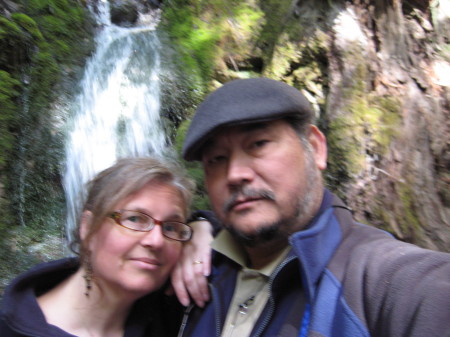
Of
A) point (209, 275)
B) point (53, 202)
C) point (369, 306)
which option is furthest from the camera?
point (53, 202)

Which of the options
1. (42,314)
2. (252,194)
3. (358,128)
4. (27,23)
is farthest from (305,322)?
(27,23)

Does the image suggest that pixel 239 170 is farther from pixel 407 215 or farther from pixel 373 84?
pixel 373 84

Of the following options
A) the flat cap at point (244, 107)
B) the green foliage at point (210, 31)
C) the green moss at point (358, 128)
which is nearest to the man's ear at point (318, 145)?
the flat cap at point (244, 107)

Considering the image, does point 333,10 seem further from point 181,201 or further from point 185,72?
point 181,201

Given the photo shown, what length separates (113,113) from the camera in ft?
19.9

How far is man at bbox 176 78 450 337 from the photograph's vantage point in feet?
3.11

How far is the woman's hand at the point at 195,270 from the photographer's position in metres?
1.46

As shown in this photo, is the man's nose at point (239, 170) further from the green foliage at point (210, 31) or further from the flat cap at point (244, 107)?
the green foliage at point (210, 31)

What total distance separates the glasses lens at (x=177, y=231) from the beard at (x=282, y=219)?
0.32 m

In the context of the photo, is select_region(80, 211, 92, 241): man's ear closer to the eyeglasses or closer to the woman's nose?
the eyeglasses

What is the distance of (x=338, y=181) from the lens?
14.3 feet

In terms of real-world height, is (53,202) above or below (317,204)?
below

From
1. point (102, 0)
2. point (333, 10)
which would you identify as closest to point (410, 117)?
point (333, 10)

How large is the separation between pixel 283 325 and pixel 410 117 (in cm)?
426
